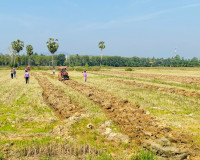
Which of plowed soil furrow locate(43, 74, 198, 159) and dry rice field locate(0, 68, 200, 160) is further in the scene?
plowed soil furrow locate(43, 74, 198, 159)

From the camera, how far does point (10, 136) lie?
24.2 ft

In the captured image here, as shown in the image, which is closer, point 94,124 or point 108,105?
point 94,124

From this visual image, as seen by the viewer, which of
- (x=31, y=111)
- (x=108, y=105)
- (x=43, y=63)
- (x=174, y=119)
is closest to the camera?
(x=174, y=119)

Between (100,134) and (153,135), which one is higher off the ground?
(153,135)

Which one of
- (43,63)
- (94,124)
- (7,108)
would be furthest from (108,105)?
(43,63)

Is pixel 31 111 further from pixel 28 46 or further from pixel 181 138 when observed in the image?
pixel 28 46

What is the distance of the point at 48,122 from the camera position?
30.3 feet

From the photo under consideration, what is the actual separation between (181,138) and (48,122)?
20.3 ft

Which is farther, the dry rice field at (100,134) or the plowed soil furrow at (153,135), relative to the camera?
the plowed soil furrow at (153,135)

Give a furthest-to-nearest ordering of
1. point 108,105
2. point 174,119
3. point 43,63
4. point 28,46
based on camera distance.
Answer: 1. point 43,63
2. point 28,46
3. point 108,105
4. point 174,119

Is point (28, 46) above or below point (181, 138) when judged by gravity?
above

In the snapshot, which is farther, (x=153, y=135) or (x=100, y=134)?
(x=100, y=134)

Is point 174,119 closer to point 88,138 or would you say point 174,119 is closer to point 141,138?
point 141,138

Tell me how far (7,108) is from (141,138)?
888 cm
